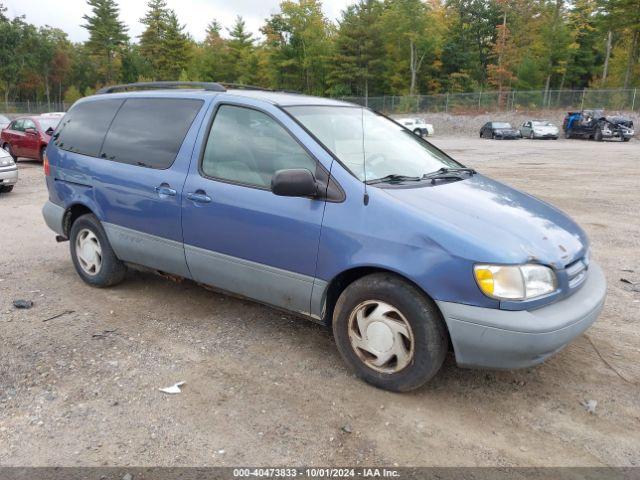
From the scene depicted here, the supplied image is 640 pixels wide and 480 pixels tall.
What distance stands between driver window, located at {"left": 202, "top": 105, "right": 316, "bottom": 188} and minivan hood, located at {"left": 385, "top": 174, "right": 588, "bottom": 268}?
0.79 meters

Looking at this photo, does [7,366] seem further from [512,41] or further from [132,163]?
[512,41]

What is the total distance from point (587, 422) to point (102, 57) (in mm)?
88017

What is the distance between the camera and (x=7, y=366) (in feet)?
11.5

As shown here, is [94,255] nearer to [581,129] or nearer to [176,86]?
[176,86]

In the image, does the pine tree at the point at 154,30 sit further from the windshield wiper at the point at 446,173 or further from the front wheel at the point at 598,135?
the windshield wiper at the point at 446,173

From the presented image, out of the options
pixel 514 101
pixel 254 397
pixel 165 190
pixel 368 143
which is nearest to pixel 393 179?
pixel 368 143

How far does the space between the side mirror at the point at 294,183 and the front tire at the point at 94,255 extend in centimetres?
226

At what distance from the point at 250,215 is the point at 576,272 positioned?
2.11m

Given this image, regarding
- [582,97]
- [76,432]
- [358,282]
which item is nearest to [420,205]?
[358,282]

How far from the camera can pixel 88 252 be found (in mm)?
4949

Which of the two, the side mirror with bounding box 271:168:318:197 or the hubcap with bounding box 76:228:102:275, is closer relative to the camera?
the side mirror with bounding box 271:168:318:197

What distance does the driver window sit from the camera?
354cm

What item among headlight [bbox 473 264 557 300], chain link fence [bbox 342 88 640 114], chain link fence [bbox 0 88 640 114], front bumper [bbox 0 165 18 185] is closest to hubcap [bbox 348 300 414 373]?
headlight [bbox 473 264 557 300]

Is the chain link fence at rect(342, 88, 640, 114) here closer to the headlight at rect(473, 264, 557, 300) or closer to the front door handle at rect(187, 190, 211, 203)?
the front door handle at rect(187, 190, 211, 203)
